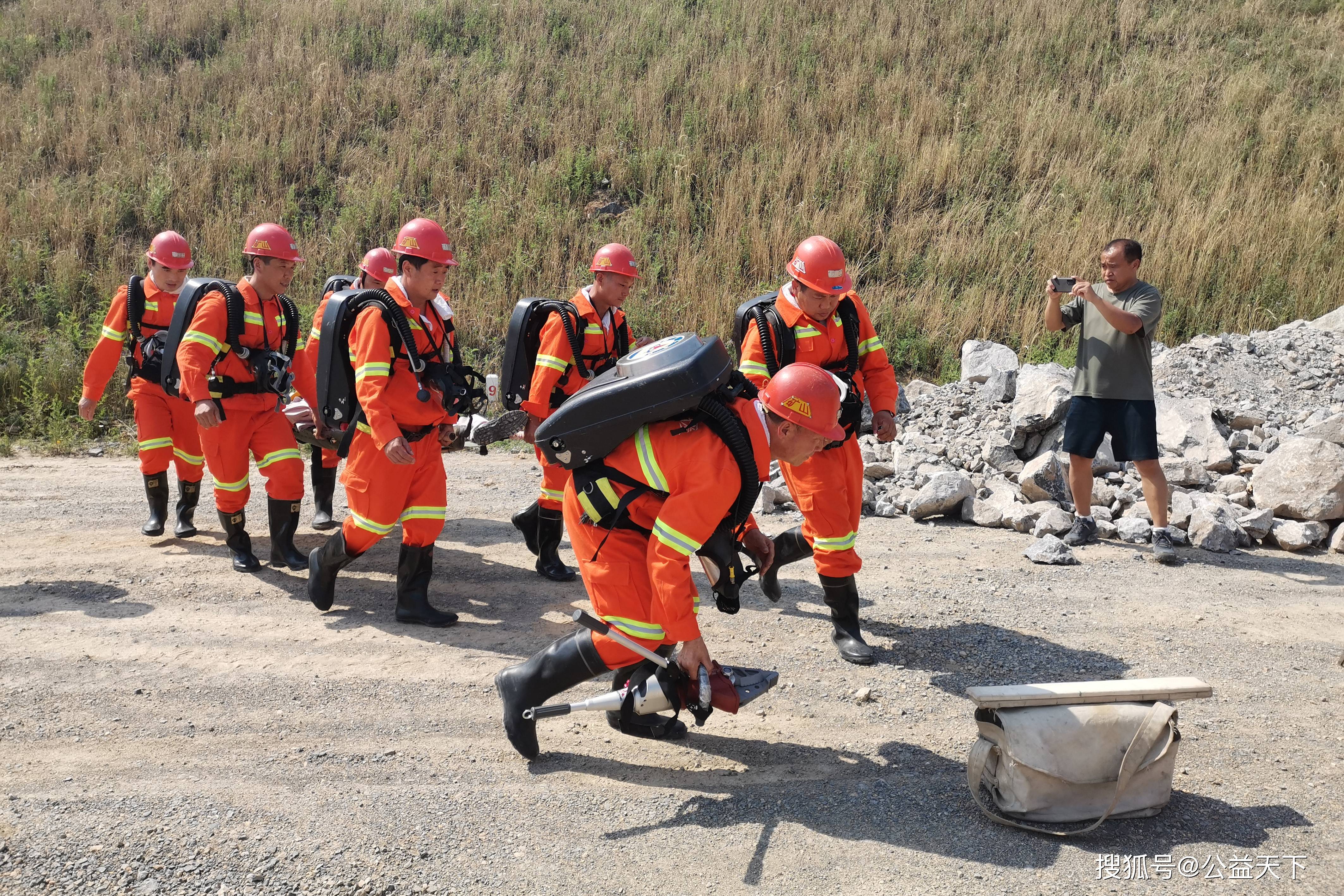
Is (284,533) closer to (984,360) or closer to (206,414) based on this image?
(206,414)

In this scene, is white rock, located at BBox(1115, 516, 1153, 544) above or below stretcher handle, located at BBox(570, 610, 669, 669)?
below

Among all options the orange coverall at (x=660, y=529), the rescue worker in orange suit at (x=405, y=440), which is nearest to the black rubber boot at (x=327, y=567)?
the rescue worker in orange suit at (x=405, y=440)

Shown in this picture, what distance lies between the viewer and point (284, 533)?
6.18 metres

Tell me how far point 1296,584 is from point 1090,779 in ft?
12.0

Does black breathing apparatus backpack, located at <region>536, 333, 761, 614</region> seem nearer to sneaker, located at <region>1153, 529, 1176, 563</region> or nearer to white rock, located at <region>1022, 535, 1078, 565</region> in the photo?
white rock, located at <region>1022, 535, 1078, 565</region>

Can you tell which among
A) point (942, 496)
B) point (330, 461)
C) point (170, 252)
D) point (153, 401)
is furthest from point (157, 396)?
point (942, 496)

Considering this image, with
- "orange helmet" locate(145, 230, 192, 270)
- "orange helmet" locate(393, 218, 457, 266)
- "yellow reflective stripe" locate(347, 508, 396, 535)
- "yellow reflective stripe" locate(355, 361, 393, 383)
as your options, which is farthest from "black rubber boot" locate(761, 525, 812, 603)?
"orange helmet" locate(145, 230, 192, 270)

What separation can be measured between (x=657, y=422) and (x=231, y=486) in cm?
383

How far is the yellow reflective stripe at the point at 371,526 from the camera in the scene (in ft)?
16.8

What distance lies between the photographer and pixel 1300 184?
13586 mm

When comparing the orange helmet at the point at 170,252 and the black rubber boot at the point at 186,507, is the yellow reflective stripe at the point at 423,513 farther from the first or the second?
the orange helmet at the point at 170,252

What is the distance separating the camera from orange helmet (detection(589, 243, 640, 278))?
19.2 feet

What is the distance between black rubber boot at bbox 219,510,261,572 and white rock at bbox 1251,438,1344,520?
6.86m

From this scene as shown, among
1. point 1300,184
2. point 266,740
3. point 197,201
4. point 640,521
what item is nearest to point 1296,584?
point 640,521
